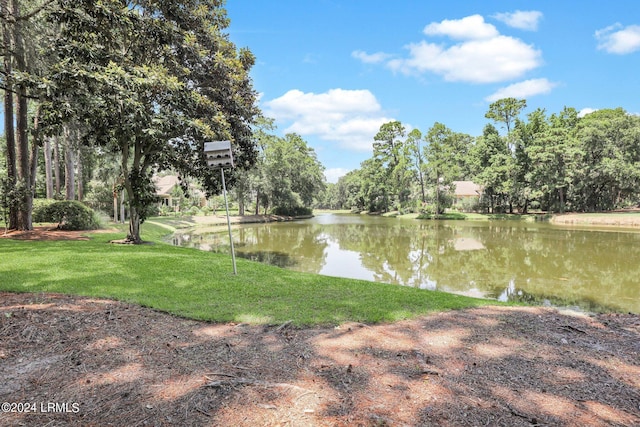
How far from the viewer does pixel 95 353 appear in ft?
11.4

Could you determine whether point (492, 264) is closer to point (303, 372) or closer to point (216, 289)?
point (216, 289)

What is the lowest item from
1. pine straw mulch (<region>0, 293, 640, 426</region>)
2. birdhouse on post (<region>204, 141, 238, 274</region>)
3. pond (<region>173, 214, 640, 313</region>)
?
pond (<region>173, 214, 640, 313</region>)

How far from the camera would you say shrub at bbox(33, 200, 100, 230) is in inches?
624

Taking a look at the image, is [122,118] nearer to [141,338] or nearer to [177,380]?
[141,338]

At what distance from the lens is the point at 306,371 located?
10.6ft

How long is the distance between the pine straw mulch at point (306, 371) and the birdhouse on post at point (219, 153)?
359 centimetres

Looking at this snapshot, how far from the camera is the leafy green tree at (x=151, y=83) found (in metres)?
8.74

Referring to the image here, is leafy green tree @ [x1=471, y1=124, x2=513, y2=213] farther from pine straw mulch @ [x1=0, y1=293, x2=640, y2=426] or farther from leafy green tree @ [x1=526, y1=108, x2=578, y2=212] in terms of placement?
pine straw mulch @ [x1=0, y1=293, x2=640, y2=426]

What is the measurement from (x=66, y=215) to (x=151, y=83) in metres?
10.4

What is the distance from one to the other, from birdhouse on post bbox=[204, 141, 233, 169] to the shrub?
12610mm

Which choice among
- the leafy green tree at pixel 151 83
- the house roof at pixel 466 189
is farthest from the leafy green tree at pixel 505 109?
the leafy green tree at pixel 151 83

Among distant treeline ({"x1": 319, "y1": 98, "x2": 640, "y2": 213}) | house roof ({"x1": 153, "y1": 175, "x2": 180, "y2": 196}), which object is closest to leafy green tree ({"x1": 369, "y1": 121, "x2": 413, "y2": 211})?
distant treeline ({"x1": 319, "y1": 98, "x2": 640, "y2": 213})

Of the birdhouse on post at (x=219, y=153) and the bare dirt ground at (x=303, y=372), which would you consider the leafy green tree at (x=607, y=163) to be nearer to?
the bare dirt ground at (x=303, y=372)

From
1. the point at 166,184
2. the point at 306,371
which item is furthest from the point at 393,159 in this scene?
the point at 306,371
